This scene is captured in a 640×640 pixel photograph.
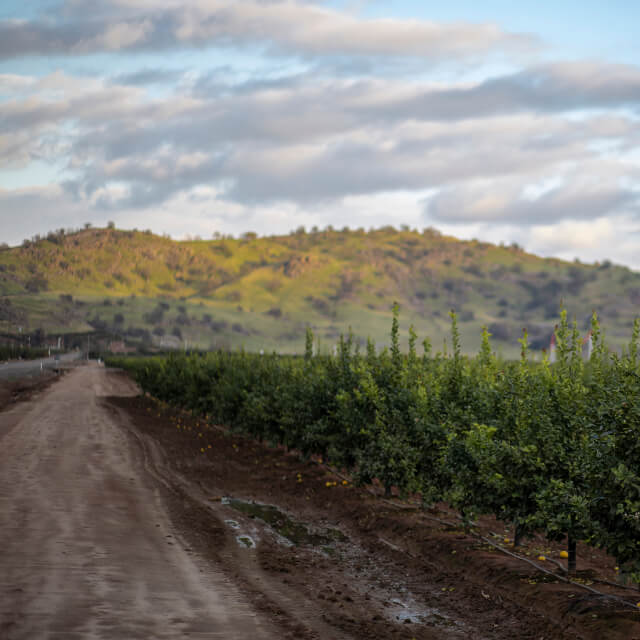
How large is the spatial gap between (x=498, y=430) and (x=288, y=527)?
203 inches

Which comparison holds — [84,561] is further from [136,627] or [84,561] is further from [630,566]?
[630,566]

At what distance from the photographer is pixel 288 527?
46.7 ft

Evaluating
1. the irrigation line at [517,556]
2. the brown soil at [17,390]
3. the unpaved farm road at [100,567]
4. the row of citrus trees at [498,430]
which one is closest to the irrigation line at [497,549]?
the irrigation line at [517,556]

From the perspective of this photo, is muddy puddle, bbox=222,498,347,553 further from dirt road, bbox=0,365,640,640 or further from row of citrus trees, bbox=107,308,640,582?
row of citrus trees, bbox=107,308,640,582

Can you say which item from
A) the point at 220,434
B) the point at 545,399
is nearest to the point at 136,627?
the point at 545,399

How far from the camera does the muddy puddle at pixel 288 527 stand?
13078mm

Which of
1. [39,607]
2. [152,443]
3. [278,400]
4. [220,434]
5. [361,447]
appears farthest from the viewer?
[220,434]

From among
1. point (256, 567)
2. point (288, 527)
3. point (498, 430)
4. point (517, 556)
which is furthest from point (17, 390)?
point (517, 556)

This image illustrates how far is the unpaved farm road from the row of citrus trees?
11.9 ft

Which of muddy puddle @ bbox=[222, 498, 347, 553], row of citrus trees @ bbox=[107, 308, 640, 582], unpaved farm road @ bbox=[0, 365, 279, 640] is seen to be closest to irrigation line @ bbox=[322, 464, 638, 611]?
row of citrus trees @ bbox=[107, 308, 640, 582]

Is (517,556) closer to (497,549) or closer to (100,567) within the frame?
(497,549)

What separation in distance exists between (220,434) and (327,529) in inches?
670

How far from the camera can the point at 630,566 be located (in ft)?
24.2

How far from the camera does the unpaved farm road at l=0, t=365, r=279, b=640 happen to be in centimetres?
759
